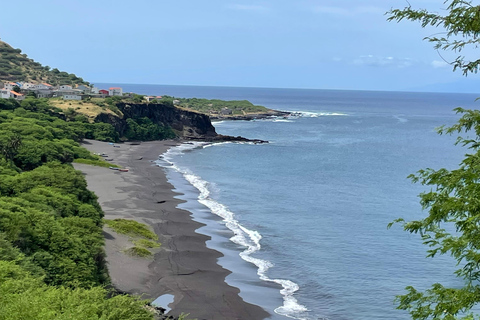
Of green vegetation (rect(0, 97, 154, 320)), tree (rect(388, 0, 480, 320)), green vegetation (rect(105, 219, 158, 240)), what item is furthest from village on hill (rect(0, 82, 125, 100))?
tree (rect(388, 0, 480, 320))

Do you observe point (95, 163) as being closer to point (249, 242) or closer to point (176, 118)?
point (249, 242)

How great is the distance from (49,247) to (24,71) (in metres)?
158

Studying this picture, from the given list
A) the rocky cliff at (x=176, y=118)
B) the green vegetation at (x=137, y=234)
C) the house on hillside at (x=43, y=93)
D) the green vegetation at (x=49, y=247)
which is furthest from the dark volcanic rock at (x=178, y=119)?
the green vegetation at (x=137, y=234)

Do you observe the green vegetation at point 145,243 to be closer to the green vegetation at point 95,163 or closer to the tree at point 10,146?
the tree at point 10,146

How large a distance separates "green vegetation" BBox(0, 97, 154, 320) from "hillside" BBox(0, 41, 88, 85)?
113931 mm

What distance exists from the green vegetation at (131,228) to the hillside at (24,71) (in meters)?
131

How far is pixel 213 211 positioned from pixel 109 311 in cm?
3234

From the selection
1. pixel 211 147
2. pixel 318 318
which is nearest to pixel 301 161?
pixel 211 147

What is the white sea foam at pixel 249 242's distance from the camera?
29250 millimetres

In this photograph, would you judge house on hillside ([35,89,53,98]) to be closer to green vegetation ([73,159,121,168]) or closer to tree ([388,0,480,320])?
green vegetation ([73,159,121,168])

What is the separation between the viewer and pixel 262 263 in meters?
36.8

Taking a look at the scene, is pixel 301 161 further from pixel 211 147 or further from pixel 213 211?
pixel 213 211

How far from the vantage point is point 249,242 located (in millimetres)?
41938

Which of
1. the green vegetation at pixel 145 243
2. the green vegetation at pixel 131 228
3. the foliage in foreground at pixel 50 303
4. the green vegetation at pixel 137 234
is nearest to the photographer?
the foliage in foreground at pixel 50 303
